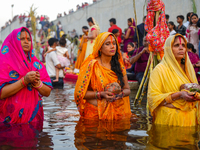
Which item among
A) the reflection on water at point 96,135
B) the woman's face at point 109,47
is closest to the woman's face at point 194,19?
the woman's face at point 109,47

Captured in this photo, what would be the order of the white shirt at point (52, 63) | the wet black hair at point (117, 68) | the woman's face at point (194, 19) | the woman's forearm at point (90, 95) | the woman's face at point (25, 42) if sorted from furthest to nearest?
the white shirt at point (52, 63) → the woman's face at point (194, 19) → the wet black hair at point (117, 68) → the woman's forearm at point (90, 95) → the woman's face at point (25, 42)

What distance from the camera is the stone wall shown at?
1206cm

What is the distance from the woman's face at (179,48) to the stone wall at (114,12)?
20.9 ft

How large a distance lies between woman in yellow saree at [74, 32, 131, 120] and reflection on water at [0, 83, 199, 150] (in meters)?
0.21

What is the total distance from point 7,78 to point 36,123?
0.78m

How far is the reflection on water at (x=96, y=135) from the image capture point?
3184 mm

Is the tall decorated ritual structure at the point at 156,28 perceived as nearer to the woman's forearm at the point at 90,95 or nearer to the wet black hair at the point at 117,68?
the wet black hair at the point at 117,68

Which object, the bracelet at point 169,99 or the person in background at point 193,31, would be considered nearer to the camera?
the bracelet at point 169,99

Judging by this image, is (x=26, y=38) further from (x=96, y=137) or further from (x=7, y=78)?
(x=96, y=137)

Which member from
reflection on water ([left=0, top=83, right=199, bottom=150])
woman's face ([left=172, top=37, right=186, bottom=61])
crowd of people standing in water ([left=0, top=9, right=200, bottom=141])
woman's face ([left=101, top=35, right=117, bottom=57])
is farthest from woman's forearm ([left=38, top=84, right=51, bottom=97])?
woman's face ([left=172, top=37, right=186, bottom=61])

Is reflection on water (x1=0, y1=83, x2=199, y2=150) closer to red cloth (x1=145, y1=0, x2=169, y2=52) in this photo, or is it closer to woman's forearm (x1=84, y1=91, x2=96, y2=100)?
woman's forearm (x1=84, y1=91, x2=96, y2=100)

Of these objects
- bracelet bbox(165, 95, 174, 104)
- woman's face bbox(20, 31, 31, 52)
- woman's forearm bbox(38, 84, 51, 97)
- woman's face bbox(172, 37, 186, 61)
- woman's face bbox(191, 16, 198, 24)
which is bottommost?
bracelet bbox(165, 95, 174, 104)

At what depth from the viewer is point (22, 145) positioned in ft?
10.4

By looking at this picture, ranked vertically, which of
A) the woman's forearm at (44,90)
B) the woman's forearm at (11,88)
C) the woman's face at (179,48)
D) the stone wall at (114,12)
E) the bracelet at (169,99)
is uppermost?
the stone wall at (114,12)
